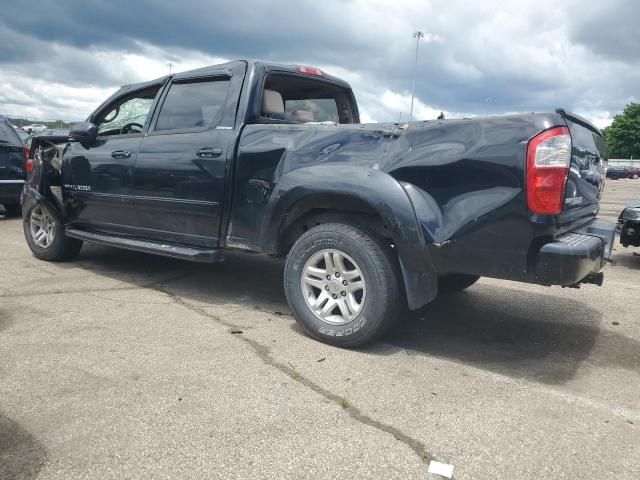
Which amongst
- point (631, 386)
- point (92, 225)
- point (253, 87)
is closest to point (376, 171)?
point (253, 87)

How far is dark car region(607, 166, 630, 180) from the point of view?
50.4 metres

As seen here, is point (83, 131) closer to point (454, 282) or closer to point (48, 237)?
point (48, 237)

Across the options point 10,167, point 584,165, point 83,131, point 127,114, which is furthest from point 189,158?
point 10,167

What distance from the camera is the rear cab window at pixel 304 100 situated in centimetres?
436

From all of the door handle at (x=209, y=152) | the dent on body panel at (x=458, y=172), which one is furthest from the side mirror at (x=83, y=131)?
the dent on body panel at (x=458, y=172)

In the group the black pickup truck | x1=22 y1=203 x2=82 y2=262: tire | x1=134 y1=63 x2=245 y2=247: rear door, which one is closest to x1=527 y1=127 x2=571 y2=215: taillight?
the black pickup truck

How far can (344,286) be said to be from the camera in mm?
3471

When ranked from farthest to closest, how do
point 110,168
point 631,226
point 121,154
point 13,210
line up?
point 13,210, point 631,226, point 110,168, point 121,154

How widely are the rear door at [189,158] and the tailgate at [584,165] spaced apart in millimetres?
2328

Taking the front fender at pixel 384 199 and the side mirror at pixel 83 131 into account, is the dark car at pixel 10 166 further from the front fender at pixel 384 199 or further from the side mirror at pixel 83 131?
the front fender at pixel 384 199

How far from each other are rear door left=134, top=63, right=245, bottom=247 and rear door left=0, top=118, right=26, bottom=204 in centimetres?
557

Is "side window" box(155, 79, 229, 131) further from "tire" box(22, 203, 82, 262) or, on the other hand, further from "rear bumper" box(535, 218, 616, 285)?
"rear bumper" box(535, 218, 616, 285)

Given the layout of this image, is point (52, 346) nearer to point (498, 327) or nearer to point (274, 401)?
point (274, 401)

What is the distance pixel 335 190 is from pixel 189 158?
1461mm
